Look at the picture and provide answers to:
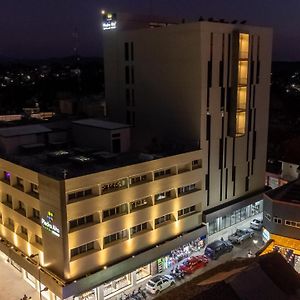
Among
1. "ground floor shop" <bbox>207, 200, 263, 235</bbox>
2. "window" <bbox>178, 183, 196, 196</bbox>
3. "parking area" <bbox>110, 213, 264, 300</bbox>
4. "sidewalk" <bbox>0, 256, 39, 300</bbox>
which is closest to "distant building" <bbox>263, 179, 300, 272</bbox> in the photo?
"parking area" <bbox>110, 213, 264, 300</bbox>

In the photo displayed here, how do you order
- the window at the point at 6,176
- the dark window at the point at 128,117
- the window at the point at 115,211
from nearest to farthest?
1. the window at the point at 115,211
2. the window at the point at 6,176
3. the dark window at the point at 128,117

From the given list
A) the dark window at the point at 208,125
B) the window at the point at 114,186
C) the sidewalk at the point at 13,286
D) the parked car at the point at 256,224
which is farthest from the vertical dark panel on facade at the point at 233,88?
the sidewalk at the point at 13,286

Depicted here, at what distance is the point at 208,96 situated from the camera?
144ft

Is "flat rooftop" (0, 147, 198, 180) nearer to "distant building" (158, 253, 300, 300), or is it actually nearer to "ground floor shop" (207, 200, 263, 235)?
"ground floor shop" (207, 200, 263, 235)

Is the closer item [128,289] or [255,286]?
[255,286]

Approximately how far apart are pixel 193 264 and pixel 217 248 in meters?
3.94

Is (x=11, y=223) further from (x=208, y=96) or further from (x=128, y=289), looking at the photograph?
(x=208, y=96)

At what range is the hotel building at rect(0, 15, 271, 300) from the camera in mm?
33781

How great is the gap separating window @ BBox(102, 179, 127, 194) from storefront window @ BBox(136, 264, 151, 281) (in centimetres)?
904

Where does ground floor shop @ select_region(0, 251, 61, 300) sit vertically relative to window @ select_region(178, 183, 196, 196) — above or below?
below

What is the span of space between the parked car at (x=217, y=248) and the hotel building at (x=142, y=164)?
1.83 m

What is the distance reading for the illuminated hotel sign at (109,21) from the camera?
172ft

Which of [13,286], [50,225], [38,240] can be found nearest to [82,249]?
[50,225]

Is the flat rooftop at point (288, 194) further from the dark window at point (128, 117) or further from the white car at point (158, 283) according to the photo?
the dark window at point (128, 117)
